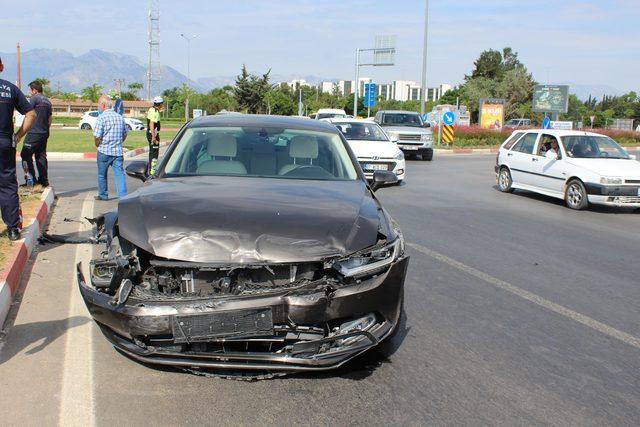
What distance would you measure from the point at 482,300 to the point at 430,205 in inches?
248

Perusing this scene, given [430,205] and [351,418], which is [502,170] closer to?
[430,205]

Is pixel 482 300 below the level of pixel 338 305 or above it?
below

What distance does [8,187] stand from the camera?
675 centimetres

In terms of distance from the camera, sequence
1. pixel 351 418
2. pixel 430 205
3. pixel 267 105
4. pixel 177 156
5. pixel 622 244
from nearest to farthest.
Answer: pixel 351 418 < pixel 177 156 < pixel 622 244 < pixel 430 205 < pixel 267 105

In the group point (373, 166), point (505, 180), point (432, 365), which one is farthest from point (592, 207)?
point (432, 365)

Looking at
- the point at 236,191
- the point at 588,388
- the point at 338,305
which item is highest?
the point at 236,191

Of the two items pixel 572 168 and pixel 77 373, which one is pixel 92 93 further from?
pixel 77 373

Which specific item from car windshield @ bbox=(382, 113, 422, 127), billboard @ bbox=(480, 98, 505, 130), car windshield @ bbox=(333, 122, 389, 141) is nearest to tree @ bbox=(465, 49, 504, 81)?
billboard @ bbox=(480, 98, 505, 130)

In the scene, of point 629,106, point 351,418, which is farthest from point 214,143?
point 629,106

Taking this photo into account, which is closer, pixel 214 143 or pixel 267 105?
pixel 214 143

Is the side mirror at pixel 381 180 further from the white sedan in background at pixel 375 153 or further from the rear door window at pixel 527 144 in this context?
the rear door window at pixel 527 144

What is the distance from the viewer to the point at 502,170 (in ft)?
49.2

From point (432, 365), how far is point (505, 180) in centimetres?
1150

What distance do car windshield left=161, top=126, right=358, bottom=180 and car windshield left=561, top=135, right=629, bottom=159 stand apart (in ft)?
29.5
